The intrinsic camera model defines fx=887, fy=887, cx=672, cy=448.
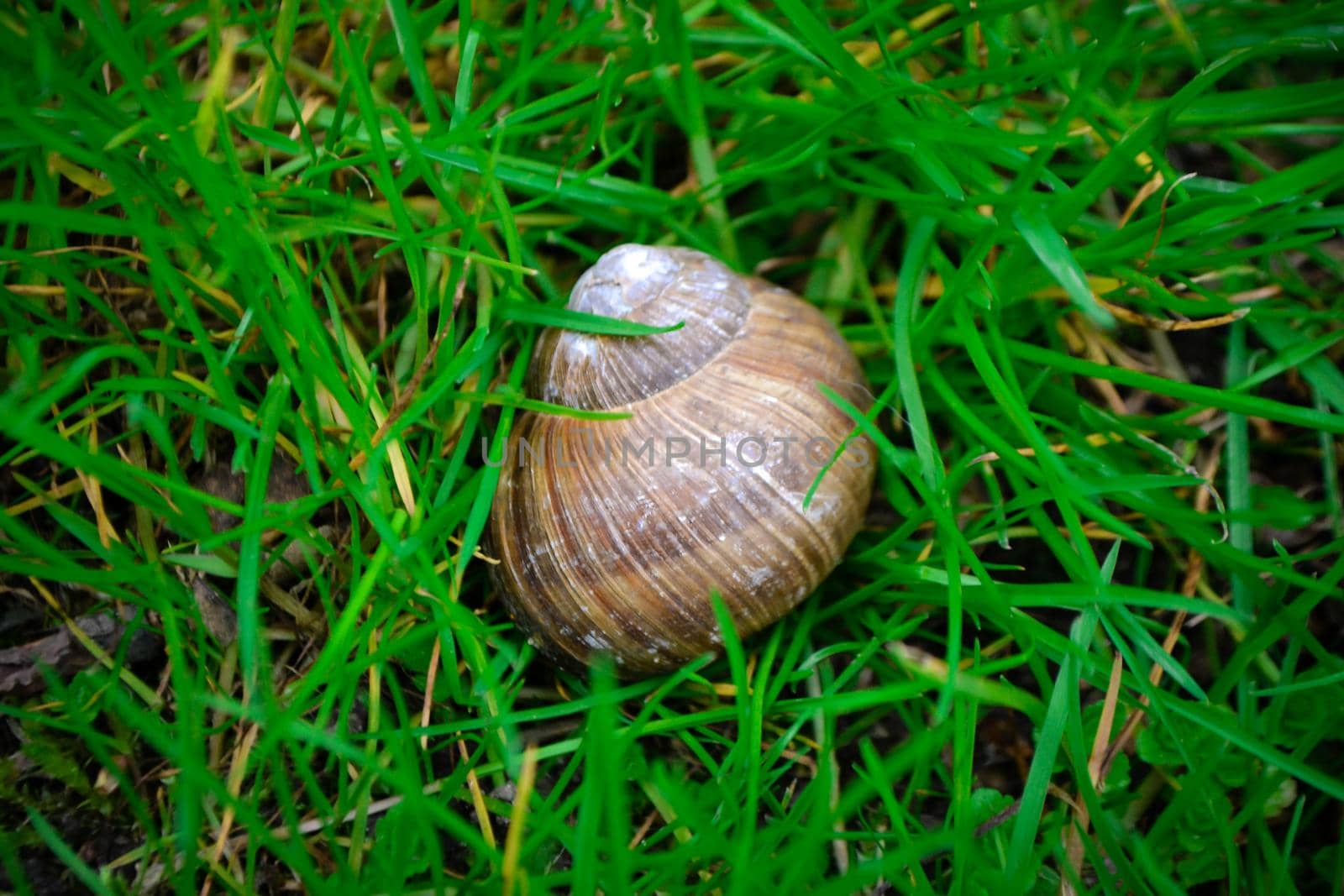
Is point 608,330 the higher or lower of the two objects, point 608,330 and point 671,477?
the higher

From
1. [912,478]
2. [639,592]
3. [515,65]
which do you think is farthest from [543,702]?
[515,65]

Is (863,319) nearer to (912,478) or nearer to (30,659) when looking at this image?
(912,478)

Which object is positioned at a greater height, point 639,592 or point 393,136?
point 393,136

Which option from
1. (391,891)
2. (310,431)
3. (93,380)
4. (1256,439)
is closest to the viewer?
(391,891)
